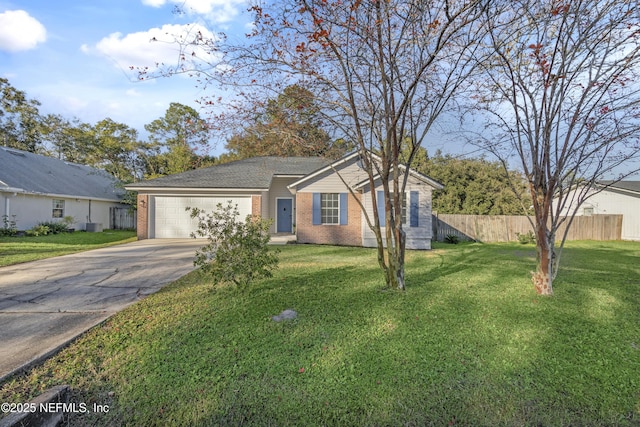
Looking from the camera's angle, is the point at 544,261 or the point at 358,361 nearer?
the point at 358,361

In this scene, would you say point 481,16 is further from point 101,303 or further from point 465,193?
point 465,193

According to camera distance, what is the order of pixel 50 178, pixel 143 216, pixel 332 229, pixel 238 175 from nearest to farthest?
pixel 332 229
pixel 143 216
pixel 238 175
pixel 50 178

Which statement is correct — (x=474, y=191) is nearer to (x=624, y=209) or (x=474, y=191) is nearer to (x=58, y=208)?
(x=624, y=209)

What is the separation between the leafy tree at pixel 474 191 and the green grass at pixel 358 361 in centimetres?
1706

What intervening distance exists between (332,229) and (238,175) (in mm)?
5714

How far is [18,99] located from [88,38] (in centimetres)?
3374

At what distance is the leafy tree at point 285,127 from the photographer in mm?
5711

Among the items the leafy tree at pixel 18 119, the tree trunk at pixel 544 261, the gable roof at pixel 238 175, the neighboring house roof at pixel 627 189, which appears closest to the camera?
the tree trunk at pixel 544 261

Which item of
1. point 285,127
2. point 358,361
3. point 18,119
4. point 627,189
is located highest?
point 18,119

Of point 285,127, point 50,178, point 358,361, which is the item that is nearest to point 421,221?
point 285,127

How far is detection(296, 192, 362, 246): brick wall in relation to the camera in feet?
43.7

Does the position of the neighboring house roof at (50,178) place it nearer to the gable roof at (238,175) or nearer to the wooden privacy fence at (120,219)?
the wooden privacy fence at (120,219)

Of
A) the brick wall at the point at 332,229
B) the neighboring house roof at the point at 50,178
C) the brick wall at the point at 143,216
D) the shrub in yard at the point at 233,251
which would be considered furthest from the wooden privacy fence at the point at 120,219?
the shrub in yard at the point at 233,251

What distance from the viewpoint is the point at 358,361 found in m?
3.14
